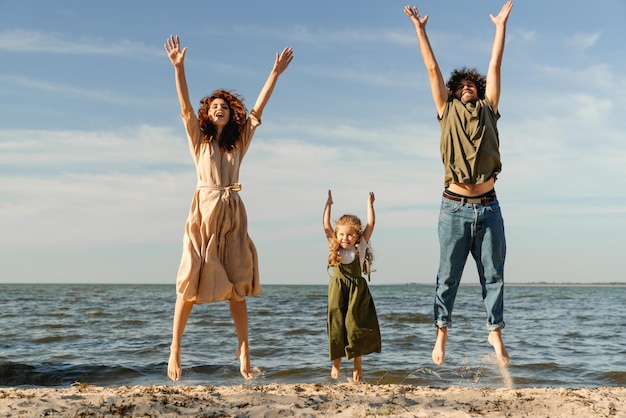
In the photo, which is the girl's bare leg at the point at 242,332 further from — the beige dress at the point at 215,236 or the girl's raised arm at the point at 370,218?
the girl's raised arm at the point at 370,218

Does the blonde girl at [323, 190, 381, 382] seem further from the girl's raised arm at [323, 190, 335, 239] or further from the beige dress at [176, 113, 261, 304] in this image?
the beige dress at [176, 113, 261, 304]

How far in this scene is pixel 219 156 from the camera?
6.02m

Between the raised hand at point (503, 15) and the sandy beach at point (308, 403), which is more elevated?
the raised hand at point (503, 15)

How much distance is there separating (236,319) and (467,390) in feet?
7.93

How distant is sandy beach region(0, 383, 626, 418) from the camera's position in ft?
16.5

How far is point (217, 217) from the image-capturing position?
5.84 metres

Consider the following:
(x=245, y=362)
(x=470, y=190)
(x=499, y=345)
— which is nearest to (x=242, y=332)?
(x=245, y=362)

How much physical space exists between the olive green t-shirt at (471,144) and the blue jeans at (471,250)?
27 cm

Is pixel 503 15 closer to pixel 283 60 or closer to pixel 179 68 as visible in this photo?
pixel 283 60

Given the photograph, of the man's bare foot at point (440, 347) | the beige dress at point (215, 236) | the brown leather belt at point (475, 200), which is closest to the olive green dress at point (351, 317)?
the man's bare foot at point (440, 347)

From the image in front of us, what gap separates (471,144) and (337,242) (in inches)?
66.0

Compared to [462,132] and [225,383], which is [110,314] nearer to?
[225,383]

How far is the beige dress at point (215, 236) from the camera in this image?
227 inches

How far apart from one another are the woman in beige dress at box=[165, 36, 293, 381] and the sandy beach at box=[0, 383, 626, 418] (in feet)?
1.55
